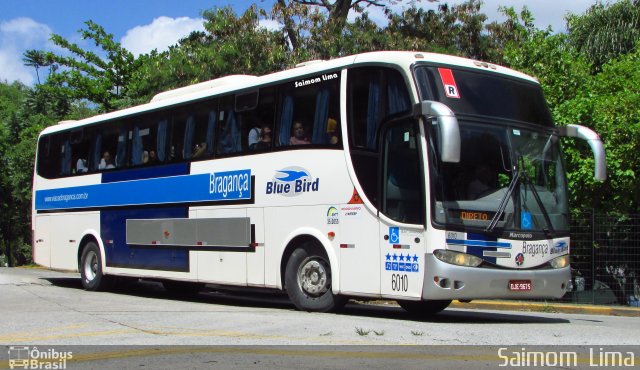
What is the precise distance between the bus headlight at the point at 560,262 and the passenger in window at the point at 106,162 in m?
9.66

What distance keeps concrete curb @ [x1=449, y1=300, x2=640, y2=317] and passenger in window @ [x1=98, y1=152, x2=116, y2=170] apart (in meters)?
7.69

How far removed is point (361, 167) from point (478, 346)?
12.0 feet

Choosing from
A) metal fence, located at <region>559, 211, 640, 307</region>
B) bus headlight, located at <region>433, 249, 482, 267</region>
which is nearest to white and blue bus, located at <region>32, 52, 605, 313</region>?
bus headlight, located at <region>433, 249, 482, 267</region>

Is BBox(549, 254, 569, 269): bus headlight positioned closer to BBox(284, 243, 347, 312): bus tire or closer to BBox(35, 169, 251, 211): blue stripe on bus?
BBox(284, 243, 347, 312): bus tire

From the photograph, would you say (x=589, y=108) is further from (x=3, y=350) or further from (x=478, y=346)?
(x=3, y=350)

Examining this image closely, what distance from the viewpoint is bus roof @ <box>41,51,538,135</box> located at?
11.1 metres

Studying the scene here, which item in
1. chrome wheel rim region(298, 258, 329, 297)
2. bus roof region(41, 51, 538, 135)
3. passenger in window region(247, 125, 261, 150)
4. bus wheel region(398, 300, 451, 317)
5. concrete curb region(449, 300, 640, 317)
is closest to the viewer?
bus roof region(41, 51, 538, 135)

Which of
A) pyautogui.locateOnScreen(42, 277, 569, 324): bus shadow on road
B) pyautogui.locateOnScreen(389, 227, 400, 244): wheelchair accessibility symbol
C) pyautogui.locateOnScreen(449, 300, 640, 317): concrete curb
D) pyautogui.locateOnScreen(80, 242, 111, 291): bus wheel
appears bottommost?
pyautogui.locateOnScreen(449, 300, 640, 317): concrete curb

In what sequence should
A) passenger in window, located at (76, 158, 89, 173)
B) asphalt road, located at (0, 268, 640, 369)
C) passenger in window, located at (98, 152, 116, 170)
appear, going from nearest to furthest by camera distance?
asphalt road, located at (0, 268, 640, 369), passenger in window, located at (98, 152, 116, 170), passenger in window, located at (76, 158, 89, 173)

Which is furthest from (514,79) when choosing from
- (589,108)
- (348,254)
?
(589,108)

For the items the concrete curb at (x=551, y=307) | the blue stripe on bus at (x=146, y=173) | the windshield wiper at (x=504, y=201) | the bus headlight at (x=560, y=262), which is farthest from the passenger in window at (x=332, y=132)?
the concrete curb at (x=551, y=307)

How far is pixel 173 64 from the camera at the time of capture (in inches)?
1086

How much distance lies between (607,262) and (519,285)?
7.24 metres

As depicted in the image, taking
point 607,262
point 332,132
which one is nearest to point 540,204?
point 332,132
